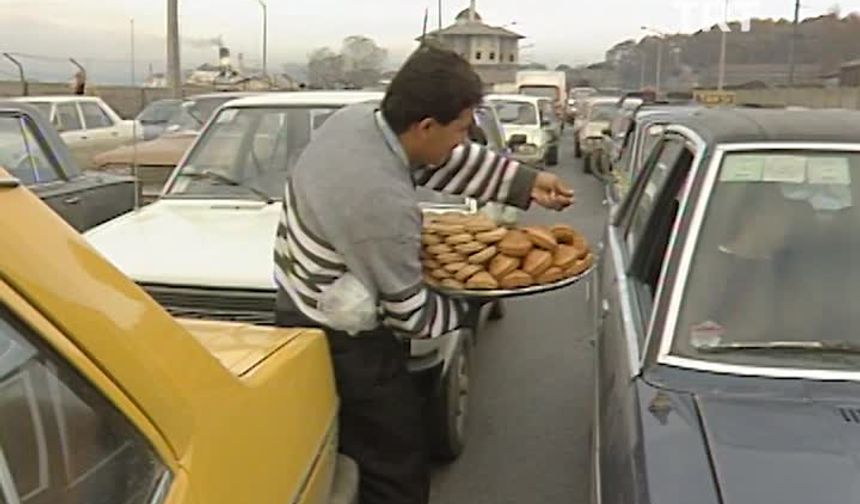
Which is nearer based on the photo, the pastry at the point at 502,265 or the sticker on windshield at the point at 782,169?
the pastry at the point at 502,265

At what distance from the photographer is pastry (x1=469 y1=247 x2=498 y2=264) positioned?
Answer: 3035mm

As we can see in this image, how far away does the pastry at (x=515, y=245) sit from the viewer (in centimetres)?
312

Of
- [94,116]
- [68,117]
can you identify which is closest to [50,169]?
[68,117]

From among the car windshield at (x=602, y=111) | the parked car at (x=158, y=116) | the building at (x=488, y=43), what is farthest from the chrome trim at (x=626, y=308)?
the building at (x=488, y=43)

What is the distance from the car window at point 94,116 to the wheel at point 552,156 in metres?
10.5

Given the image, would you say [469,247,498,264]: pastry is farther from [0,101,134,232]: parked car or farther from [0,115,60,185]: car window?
[0,115,60,185]: car window

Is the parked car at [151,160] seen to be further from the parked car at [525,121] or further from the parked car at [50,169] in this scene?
the parked car at [525,121]

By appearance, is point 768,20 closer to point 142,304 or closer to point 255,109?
point 255,109

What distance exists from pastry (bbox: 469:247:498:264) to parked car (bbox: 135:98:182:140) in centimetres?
1686

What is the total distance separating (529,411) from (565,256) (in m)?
2.66

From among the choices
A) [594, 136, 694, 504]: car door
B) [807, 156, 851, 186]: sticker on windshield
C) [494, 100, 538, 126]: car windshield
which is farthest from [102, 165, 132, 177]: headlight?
[494, 100, 538, 126]: car windshield

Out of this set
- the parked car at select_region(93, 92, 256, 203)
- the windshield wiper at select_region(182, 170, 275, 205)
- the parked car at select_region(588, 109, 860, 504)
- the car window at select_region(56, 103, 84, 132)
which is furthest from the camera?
the car window at select_region(56, 103, 84, 132)

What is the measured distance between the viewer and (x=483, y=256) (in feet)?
10.1

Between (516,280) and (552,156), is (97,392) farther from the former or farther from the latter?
(552,156)
